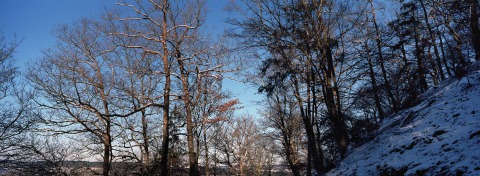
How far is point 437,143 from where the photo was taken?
6.26 meters

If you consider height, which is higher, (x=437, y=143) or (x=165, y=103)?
(x=165, y=103)

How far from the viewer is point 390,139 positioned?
9070 mm

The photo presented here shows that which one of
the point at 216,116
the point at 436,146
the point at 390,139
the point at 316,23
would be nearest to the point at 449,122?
the point at 436,146

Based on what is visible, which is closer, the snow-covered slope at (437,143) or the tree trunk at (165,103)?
the snow-covered slope at (437,143)

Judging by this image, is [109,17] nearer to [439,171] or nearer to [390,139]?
[439,171]

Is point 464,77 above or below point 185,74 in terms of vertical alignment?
below

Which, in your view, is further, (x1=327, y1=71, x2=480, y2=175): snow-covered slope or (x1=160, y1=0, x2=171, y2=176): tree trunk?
(x1=160, y1=0, x2=171, y2=176): tree trunk

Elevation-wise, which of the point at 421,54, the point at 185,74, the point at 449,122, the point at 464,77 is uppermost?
the point at 421,54

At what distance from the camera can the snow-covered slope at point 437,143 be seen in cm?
514

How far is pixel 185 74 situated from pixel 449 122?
28.3 feet

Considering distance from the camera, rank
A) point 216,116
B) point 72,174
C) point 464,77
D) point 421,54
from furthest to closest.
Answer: point 216,116
point 421,54
point 464,77
point 72,174

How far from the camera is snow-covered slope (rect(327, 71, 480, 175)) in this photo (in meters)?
5.14

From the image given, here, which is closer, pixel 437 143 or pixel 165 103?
pixel 437 143

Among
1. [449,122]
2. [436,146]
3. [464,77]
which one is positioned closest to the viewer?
[436,146]
